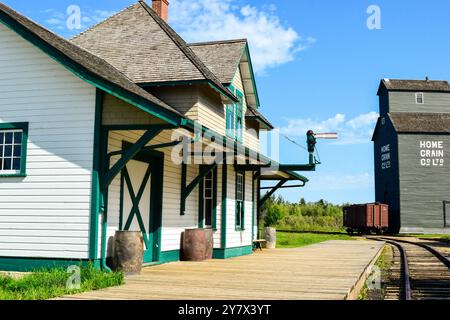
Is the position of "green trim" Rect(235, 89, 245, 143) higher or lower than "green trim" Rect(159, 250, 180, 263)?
higher

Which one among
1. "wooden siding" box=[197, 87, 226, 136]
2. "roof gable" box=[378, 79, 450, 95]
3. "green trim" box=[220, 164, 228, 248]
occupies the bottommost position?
"green trim" box=[220, 164, 228, 248]

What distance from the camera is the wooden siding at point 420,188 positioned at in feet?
140

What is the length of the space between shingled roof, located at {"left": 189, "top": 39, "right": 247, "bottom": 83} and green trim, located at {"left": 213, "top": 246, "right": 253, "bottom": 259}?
513 centimetres

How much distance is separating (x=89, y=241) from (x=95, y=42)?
325 inches

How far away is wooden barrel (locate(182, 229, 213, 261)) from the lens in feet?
46.1

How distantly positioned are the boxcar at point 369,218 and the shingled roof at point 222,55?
81.5ft

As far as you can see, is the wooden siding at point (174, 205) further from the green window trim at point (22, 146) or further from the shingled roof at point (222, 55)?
the shingled roof at point (222, 55)

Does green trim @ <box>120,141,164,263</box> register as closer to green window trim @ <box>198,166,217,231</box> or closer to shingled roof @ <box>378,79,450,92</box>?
green window trim @ <box>198,166,217,231</box>

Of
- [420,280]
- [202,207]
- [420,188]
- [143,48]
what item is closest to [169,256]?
[202,207]

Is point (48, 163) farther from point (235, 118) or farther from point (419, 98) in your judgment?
point (419, 98)

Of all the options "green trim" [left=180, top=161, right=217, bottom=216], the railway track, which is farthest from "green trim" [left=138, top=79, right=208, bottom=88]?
the railway track

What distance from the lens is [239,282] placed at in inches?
374

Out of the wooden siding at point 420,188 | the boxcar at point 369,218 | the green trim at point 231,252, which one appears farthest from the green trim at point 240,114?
the wooden siding at point 420,188
